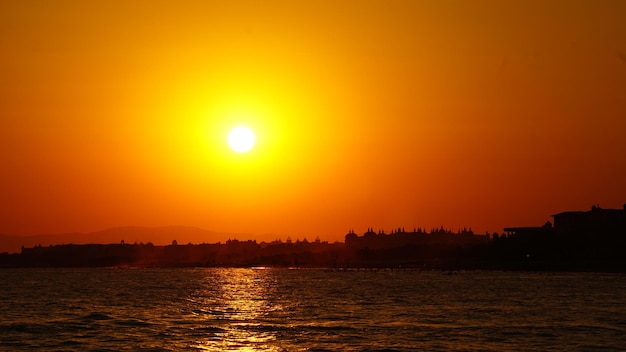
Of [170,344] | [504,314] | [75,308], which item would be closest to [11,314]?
[75,308]

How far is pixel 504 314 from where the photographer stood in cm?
9656

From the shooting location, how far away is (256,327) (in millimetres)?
81625

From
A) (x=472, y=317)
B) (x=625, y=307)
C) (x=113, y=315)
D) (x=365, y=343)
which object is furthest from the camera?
(x=625, y=307)

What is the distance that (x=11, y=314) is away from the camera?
102m

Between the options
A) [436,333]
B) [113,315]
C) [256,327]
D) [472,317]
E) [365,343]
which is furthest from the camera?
[113,315]

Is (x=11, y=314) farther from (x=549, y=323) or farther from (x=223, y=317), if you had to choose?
(x=549, y=323)

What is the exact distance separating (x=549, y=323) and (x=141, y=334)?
40275 millimetres

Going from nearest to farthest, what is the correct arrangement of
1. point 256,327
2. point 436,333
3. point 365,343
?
point 365,343 < point 436,333 < point 256,327

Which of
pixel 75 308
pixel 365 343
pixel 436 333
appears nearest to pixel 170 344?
pixel 365 343

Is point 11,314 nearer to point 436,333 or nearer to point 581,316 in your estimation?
point 436,333

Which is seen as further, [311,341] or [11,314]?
[11,314]

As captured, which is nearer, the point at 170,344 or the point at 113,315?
the point at 170,344

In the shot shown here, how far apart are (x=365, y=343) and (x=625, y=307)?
53.4m

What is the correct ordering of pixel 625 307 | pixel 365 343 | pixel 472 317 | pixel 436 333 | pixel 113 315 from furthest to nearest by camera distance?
pixel 625 307
pixel 113 315
pixel 472 317
pixel 436 333
pixel 365 343
